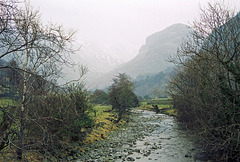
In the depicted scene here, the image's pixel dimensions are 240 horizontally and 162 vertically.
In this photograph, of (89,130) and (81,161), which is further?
(89,130)

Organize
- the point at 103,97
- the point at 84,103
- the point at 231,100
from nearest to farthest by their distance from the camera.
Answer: the point at 231,100
the point at 84,103
the point at 103,97

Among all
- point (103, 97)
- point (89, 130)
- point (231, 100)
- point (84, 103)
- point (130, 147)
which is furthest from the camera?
point (103, 97)

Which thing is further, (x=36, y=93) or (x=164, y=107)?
(x=164, y=107)

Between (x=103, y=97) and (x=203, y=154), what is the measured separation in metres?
43.9

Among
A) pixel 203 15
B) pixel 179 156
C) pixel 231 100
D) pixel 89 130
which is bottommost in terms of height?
pixel 179 156

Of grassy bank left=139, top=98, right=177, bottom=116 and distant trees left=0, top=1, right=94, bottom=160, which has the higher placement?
distant trees left=0, top=1, right=94, bottom=160

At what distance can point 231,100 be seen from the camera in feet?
32.8

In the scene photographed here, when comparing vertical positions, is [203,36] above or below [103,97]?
above

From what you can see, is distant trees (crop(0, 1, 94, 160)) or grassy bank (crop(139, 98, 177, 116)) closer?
distant trees (crop(0, 1, 94, 160))

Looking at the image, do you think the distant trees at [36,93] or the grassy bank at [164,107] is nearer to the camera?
the distant trees at [36,93]

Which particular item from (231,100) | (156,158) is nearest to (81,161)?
(156,158)

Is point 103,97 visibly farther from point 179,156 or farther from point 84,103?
point 179,156

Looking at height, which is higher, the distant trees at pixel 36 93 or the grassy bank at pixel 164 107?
the distant trees at pixel 36 93

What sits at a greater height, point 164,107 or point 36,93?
point 36,93
